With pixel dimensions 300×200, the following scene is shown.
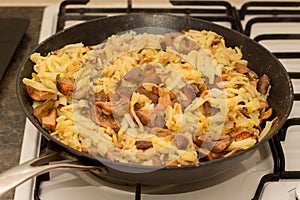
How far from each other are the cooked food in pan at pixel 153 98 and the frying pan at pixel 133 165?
0.07 feet

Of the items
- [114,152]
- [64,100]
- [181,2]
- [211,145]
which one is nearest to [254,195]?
[211,145]

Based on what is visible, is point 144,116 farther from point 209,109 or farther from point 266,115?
point 266,115

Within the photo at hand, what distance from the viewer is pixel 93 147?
2.87 ft

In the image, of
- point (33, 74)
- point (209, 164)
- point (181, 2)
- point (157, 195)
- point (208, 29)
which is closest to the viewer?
point (209, 164)

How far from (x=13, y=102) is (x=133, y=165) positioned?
446 millimetres

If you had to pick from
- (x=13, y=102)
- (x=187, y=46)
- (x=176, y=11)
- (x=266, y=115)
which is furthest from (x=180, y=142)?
(x=176, y=11)

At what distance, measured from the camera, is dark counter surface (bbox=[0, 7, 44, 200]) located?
0.99 meters

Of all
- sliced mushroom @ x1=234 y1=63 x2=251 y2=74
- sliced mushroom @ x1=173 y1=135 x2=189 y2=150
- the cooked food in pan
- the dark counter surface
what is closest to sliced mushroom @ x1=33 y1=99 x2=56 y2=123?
the cooked food in pan

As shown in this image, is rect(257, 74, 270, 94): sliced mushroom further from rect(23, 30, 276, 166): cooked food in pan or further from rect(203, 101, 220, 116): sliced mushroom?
rect(203, 101, 220, 116): sliced mushroom

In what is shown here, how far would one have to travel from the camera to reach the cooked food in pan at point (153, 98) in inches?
34.4

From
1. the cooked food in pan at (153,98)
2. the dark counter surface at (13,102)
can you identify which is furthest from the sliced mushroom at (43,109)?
the dark counter surface at (13,102)

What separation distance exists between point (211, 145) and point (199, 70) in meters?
0.21

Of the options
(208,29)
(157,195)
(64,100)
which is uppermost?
(208,29)

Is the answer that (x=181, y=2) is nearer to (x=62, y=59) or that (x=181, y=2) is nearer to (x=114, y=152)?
(x=62, y=59)
